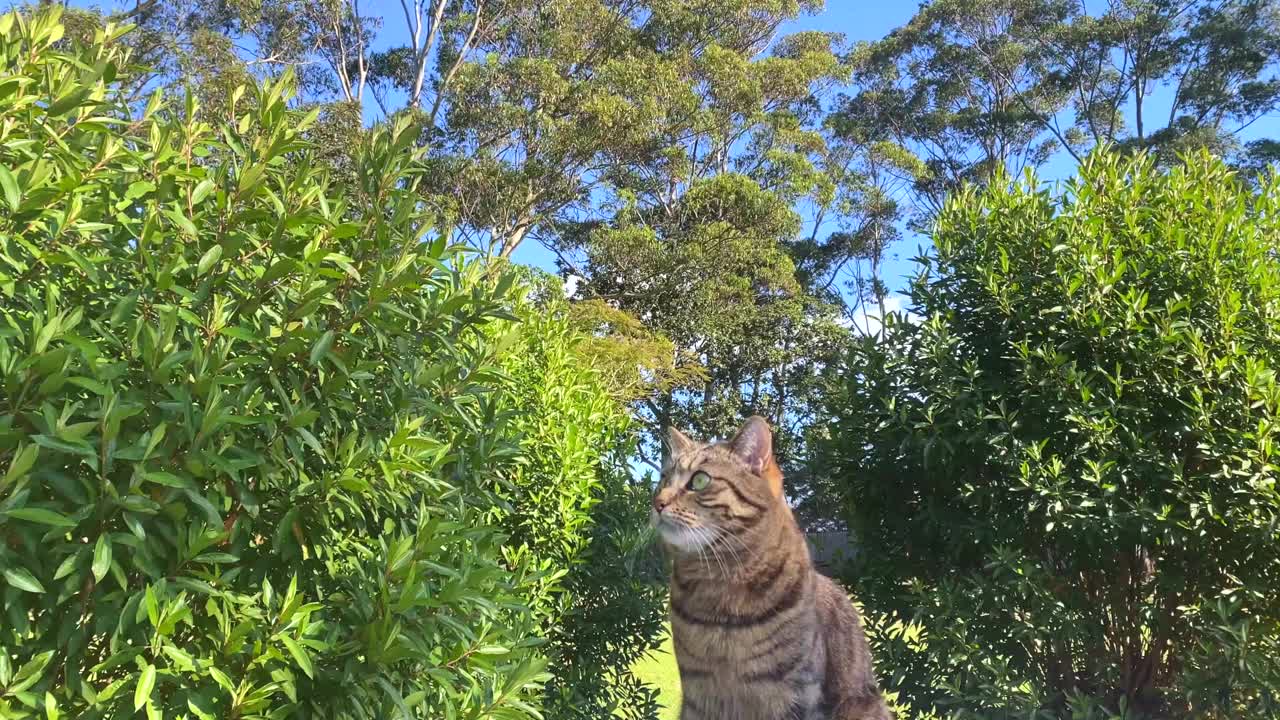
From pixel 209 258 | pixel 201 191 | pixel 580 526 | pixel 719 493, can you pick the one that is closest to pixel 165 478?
pixel 209 258

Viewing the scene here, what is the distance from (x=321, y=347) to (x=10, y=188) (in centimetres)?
74

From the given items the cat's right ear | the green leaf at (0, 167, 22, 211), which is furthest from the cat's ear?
the green leaf at (0, 167, 22, 211)

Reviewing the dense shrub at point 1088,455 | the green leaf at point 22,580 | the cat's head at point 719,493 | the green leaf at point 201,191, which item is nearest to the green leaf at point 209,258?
the green leaf at point 201,191

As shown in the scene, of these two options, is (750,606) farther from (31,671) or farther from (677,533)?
(31,671)

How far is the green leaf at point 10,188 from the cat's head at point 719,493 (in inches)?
118

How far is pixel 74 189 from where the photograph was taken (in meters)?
2.18

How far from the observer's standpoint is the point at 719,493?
434 centimetres

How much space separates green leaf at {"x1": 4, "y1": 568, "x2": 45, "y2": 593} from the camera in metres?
1.76

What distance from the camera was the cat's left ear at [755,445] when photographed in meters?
4.45

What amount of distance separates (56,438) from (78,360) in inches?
12.9

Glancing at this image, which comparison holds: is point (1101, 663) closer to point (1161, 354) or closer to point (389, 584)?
point (1161, 354)

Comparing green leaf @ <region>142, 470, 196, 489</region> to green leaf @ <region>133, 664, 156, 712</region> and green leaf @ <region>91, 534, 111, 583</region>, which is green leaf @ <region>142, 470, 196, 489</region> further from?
green leaf @ <region>133, 664, 156, 712</region>

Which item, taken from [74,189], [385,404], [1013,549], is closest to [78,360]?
[74,189]

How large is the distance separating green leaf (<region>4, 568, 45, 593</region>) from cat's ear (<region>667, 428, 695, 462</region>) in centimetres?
321
